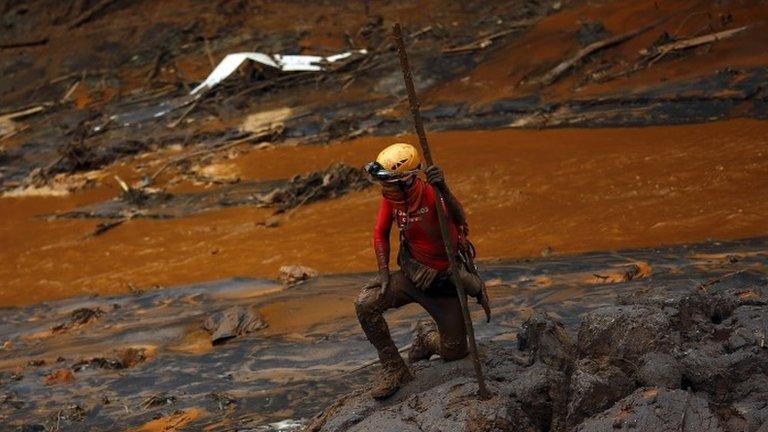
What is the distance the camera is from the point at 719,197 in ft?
31.3

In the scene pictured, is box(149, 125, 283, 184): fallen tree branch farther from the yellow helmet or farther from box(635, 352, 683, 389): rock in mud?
box(635, 352, 683, 389): rock in mud

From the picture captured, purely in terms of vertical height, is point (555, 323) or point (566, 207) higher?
point (555, 323)

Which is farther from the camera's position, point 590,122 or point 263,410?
point 590,122

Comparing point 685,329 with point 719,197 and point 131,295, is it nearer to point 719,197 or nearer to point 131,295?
point 719,197

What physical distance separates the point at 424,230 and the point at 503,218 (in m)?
6.29

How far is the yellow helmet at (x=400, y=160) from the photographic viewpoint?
427 cm

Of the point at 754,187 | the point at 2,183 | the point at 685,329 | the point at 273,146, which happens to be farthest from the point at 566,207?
the point at 2,183

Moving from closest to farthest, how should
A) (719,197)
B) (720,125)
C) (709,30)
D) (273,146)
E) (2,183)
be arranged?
(719,197) < (720,125) < (709,30) < (273,146) < (2,183)

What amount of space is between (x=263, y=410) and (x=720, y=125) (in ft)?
29.9

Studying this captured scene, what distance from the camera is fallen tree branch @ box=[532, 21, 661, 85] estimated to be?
16297mm

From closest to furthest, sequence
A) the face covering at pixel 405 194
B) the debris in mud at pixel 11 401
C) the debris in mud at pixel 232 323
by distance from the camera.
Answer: the face covering at pixel 405 194 → the debris in mud at pixel 11 401 → the debris in mud at pixel 232 323

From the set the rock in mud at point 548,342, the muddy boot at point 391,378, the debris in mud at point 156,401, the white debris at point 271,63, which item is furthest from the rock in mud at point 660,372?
the white debris at point 271,63

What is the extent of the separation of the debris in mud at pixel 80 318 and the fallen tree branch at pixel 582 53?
9.90 m

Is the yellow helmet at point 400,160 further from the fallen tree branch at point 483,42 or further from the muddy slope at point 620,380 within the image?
the fallen tree branch at point 483,42
